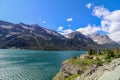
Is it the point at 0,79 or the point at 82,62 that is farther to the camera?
the point at 0,79

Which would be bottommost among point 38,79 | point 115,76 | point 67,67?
point 38,79

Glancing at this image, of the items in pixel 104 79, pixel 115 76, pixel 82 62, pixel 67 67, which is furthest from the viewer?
pixel 67 67

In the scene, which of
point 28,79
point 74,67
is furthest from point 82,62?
point 28,79

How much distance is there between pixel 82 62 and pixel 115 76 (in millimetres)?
40019

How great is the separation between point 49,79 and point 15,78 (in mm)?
17049

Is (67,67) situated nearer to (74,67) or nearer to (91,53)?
(74,67)

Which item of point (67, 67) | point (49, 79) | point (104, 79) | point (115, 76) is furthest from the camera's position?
point (49, 79)

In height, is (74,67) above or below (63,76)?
above

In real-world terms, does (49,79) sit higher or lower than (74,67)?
lower

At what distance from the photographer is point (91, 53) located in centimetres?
6994

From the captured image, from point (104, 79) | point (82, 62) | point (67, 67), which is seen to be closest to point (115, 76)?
point (104, 79)

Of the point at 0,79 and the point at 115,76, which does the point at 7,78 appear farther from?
the point at 115,76

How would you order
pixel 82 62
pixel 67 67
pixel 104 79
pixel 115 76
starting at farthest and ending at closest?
pixel 67 67 → pixel 82 62 → pixel 104 79 → pixel 115 76

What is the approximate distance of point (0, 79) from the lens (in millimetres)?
79000
